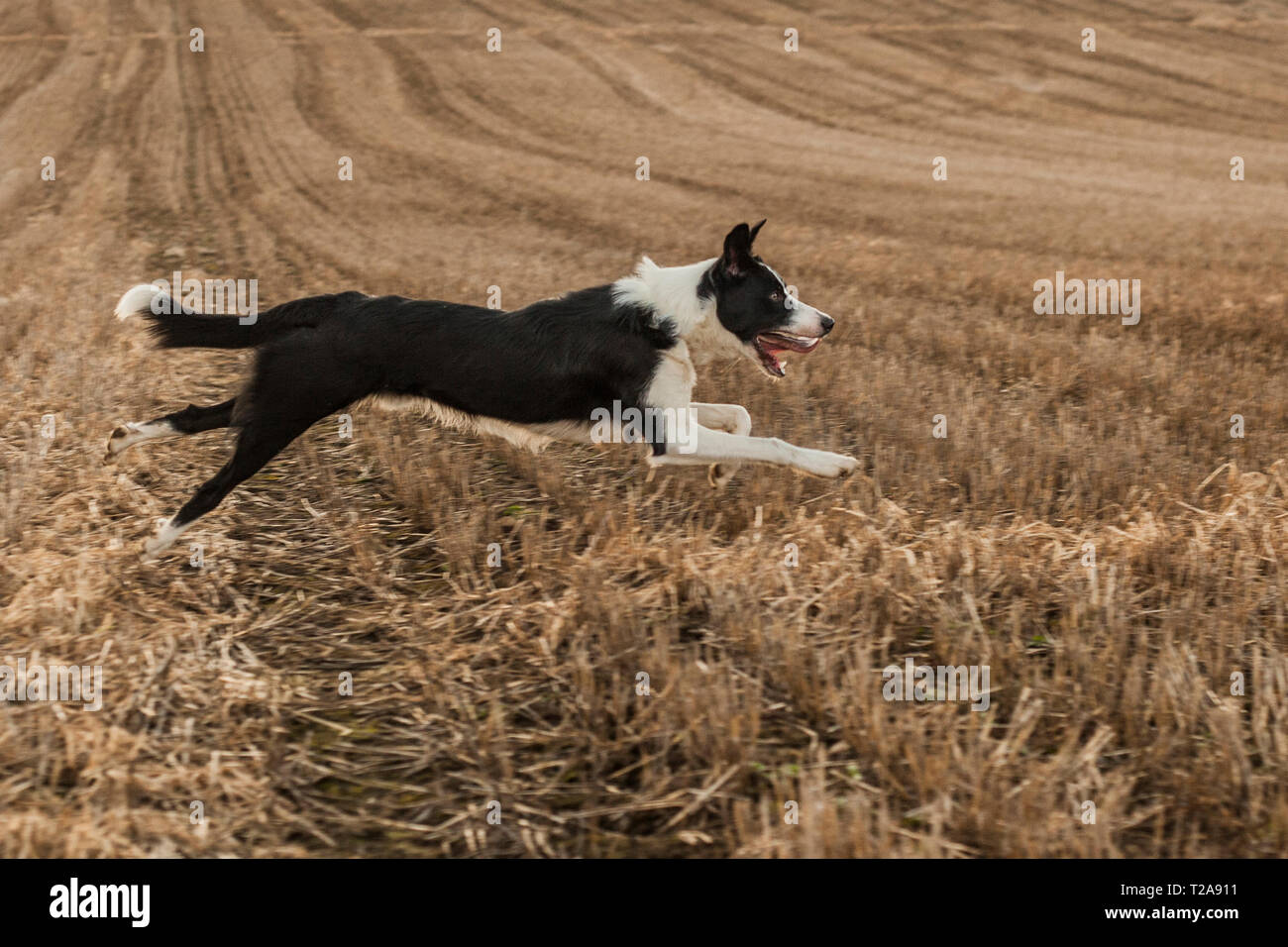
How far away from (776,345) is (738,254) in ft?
1.64

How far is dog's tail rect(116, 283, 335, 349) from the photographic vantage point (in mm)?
5047

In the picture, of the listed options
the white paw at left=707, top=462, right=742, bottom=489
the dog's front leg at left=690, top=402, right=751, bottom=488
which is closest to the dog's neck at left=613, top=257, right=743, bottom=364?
the dog's front leg at left=690, top=402, right=751, bottom=488

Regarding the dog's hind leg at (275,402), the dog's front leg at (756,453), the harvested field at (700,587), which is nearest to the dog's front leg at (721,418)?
the harvested field at (700,587)

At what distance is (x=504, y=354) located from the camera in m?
5.13

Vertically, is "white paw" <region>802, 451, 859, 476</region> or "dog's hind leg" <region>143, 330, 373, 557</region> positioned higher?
"dog's hind leg" <region>143, 330, 373, 557</region>

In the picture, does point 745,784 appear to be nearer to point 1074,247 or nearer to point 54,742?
point 54,742

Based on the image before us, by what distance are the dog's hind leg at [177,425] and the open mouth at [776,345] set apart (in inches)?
94.5

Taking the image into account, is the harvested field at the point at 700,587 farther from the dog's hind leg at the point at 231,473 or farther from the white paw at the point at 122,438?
the white paw at the point at 122,438

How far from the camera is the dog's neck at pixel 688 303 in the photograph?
5.20m

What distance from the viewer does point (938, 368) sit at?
26.1 feet

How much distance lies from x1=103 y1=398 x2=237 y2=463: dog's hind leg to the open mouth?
7.88 feet

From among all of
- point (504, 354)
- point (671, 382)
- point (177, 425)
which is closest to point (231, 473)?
point (177, 425)

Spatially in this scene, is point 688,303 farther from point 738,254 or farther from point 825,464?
point 825,464

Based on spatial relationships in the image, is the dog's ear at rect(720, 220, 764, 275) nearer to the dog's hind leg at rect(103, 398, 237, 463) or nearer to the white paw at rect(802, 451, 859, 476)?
the white paw at rect(802, 451, 859, 476)
